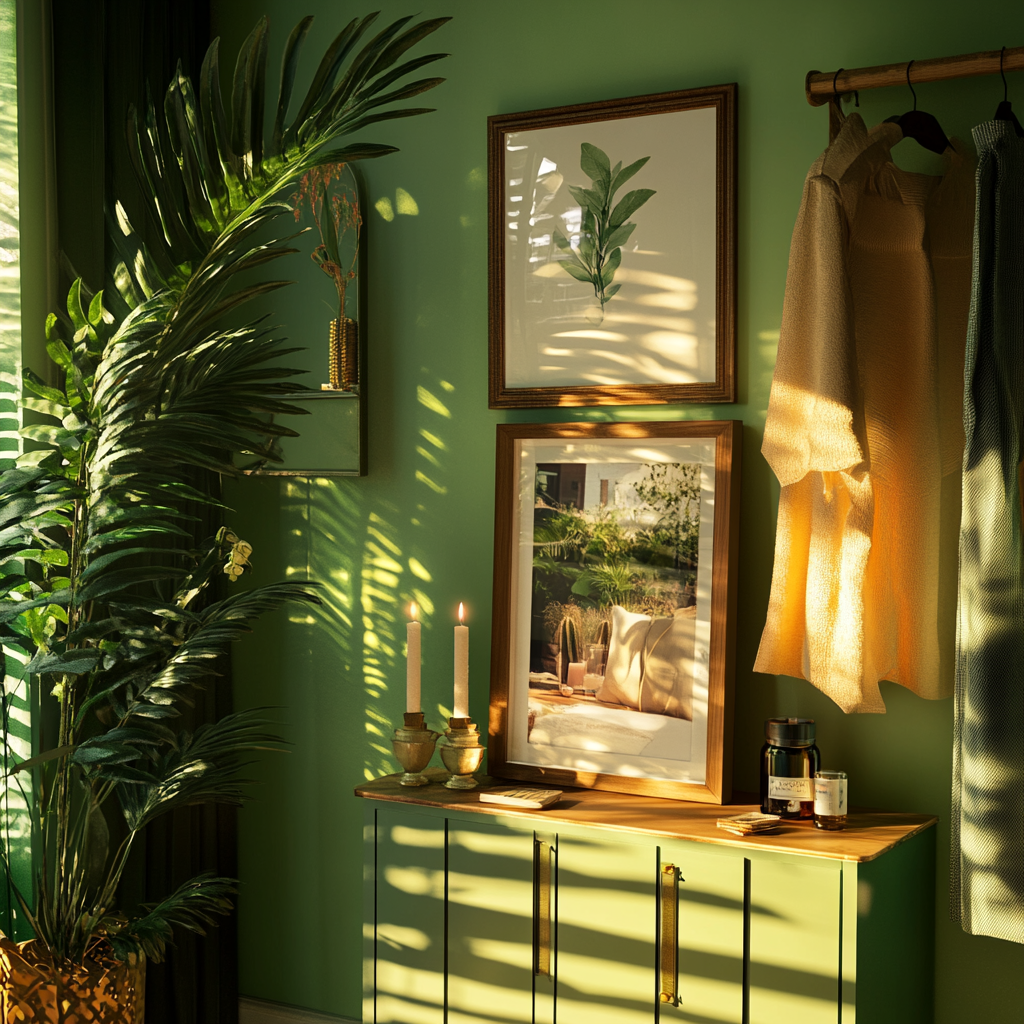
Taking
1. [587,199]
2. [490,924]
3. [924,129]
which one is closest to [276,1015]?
[490,924]

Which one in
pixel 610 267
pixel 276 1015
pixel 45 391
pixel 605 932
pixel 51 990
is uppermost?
pixel 610 267

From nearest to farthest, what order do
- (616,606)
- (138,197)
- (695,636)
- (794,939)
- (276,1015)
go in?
(794,939), (695,636), (616,606), (138,197), (276,1015)

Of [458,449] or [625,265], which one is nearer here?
[625,265]

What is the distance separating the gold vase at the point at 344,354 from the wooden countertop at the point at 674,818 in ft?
3.06

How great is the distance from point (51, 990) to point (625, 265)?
181cm

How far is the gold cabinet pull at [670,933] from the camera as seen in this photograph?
2.02m

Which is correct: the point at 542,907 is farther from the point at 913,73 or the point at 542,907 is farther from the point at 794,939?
the point at 913,73

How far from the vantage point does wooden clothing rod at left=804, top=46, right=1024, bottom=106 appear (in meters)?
2.00

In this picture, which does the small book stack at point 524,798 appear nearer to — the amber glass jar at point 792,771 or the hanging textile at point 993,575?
the amber glass jar at point 792,771

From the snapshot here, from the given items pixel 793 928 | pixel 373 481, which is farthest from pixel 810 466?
pixel 373 481

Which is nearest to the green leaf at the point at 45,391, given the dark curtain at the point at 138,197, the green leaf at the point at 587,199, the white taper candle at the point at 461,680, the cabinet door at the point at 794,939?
the dark curtain at the point at 138,197

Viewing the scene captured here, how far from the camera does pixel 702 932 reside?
199cm

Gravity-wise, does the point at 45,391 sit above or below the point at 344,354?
below

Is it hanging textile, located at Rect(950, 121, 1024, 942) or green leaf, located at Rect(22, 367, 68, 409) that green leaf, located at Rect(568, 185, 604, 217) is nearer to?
hanging textile, located at Rect(950, 121, 1024, 942)
